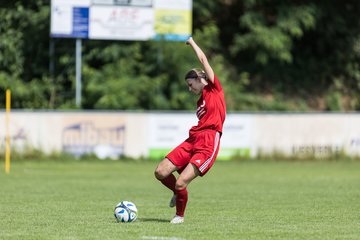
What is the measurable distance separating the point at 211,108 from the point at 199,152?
→ 573 mm

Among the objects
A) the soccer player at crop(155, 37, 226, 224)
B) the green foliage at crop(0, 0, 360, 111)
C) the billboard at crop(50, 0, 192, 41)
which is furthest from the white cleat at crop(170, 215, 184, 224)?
the green foliage at crop(0, 0, 360, 111)

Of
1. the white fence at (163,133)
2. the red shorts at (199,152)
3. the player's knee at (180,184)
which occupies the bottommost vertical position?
the white fence at (163,133)

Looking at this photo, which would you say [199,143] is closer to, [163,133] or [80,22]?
[163,133]

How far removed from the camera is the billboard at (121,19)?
30875mm

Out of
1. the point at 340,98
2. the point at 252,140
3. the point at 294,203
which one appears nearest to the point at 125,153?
the point at 252,140

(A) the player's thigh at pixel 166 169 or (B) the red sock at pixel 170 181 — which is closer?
(A) the player's thigh at pixel 166 169

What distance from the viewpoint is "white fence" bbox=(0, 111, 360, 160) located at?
28094 millimetres

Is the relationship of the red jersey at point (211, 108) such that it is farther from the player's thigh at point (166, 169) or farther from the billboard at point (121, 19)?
the billboard at point (121, 19)

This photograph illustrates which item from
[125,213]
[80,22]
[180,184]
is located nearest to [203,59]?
[180,184]

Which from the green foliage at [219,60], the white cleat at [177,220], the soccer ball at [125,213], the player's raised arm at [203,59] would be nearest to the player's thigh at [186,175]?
the white cleat at [177,220]

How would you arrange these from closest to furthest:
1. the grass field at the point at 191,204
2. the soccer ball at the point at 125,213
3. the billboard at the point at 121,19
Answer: the grass field at the point at 191,204
the soccer ball at the point at 125,213
the billboard at the point at 121,19

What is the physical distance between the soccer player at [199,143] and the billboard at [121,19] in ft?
66.5

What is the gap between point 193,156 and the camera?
11.0 meters

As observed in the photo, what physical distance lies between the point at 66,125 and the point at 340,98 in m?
14.2
